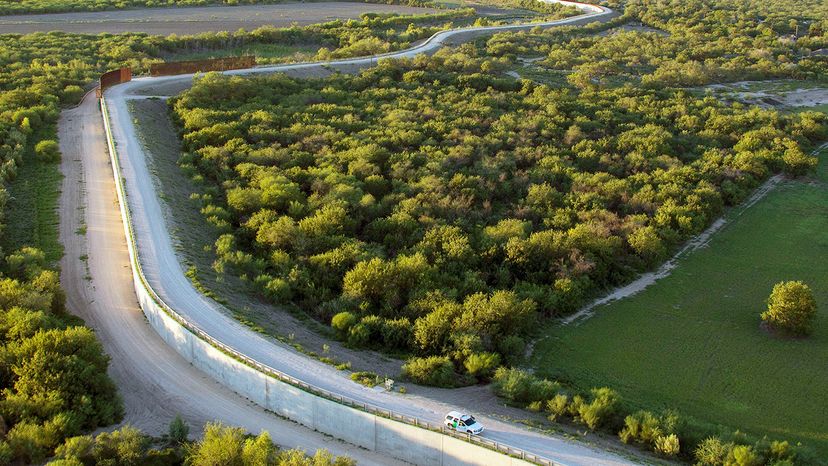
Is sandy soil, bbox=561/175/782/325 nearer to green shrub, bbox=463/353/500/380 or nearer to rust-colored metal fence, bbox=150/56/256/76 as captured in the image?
green shrub, bbox=463/353/500/380

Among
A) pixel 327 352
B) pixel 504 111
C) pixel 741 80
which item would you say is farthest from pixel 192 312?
pixel 741 80

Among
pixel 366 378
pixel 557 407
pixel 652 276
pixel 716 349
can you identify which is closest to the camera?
pixel 557 407

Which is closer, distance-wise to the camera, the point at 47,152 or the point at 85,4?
the point at 47,152

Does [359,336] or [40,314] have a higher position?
[40,314]

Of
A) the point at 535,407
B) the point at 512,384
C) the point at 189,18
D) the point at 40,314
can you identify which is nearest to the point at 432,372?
the point at 512,384

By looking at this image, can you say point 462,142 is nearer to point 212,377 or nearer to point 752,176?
point 752,176

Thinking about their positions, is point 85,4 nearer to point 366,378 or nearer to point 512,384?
point 366,378

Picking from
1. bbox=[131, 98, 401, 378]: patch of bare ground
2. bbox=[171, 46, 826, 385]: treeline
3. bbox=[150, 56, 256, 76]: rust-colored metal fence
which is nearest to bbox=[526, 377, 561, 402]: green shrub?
bbox=[171, 46, 826, 385]: treeline
